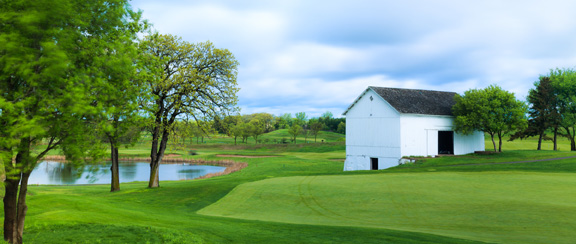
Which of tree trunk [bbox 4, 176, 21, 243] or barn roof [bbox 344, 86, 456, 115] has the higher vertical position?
barn roof [bbox 344, 86, 456, 115]

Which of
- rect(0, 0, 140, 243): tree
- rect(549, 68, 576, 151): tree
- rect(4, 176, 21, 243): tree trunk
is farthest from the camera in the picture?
rect(549, 68, 576, 151): tree

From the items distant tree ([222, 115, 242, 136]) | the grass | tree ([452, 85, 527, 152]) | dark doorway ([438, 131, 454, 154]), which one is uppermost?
tree ([452, 85, 527, 152])

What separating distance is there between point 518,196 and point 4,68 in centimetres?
2060

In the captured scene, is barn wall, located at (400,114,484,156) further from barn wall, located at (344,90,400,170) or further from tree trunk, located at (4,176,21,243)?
tree trunk, located at (4,176,21,243)

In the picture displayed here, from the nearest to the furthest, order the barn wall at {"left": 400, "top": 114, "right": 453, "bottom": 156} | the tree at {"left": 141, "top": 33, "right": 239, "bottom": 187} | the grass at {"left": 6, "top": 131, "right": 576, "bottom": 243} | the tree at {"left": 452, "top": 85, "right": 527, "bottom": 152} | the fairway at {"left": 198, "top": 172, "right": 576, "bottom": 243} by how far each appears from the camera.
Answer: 1. the grass at {"left": 6, "top": 131, "right": 576, "bottom": 243}
2. the fairway at {"left": 198, "top": 172, "right": 576, "bottom": 243}
3. the tree at {"left": 141, "top": 33, "right": 239, "bottom": 187}
4. the barn wall at {"left": 400, "top": 114, "right": 453, "bottom": 156}
5. the tree at {"left": 452, "top": 85, "right": 527, "bottom": 152}

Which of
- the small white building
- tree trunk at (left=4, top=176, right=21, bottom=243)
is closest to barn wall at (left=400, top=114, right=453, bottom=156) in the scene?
the small white building

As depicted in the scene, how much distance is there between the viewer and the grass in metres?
11.8

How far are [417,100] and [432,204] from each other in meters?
31.1

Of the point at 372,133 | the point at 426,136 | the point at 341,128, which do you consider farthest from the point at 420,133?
the point at 341,128

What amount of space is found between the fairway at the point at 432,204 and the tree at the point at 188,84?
700cm

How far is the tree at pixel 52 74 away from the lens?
7.92 meters

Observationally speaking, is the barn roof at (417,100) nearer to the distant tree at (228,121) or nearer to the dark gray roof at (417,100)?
the dark gray roof at (417,100)

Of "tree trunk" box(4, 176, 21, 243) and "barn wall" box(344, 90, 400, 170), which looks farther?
"barn wall" box(344, 90, 400, 170)

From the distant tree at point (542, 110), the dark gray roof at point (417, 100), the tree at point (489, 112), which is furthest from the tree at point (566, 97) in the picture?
the dark gray roof at point (417, 100)
